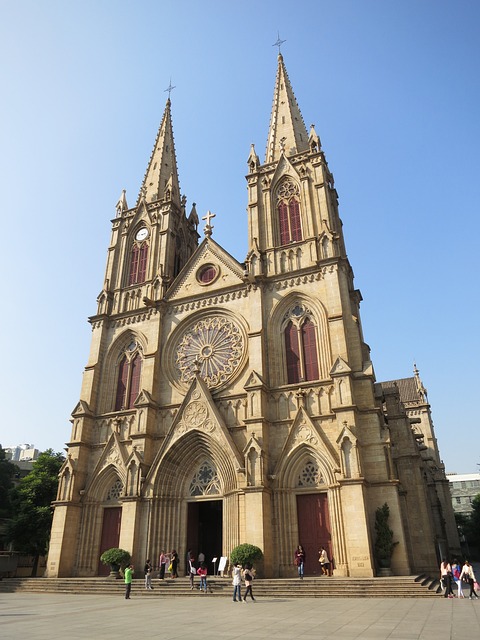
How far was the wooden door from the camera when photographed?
2667cm

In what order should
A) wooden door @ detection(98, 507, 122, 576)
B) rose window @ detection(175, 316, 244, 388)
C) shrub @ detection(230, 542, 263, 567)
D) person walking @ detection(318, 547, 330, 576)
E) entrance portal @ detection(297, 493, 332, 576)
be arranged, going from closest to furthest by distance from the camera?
1. shrub @ detection(230, 542, 263, 567)
2. person walking @ detection(318, 547, 330, 576)
3. entrance portal @ detection(297, 493, 332, 576)
4. wooden door @ detection(98, 507, 122, 576)
5. rose window @ detection(175, 316, 244, 388)

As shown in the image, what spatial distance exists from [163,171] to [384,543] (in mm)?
33448

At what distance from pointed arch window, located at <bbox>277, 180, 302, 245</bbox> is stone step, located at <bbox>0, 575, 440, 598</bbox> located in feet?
65.7

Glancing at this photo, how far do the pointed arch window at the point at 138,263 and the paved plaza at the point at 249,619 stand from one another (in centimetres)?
2291

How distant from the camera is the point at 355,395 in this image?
24.0 meters

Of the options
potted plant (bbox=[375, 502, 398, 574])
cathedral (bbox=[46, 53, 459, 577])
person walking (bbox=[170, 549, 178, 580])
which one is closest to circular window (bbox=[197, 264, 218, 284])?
cathedral (bbox=[46, 53, 459, 577])

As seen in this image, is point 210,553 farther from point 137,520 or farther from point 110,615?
point 110,615

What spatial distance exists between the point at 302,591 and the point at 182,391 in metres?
13.7

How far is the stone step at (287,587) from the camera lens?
17.6 meters

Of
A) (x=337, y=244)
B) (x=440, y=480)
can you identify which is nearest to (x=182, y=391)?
(x=337, y=244)

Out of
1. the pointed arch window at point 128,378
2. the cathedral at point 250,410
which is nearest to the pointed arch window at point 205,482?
the cathedral at point 250,410

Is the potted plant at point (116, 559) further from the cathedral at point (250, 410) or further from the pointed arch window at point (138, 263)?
the pointed arch window at point (138, 263)

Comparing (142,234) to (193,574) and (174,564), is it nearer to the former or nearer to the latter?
(174,564)

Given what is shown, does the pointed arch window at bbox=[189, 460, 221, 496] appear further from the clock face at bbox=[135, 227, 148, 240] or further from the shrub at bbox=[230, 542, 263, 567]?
the clock face at bbox=[135, 227, 148, 240]
